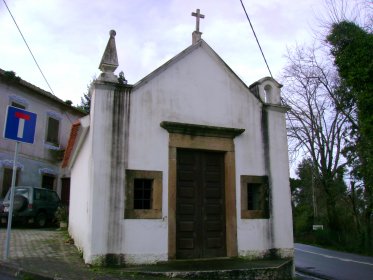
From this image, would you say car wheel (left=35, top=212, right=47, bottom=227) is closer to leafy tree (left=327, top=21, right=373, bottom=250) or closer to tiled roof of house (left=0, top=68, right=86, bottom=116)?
tiled roof of house (left=0, top=68, right=86, bottom=116)

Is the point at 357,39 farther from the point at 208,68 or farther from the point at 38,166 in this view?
the point at 38,166

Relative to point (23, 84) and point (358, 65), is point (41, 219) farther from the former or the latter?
point (358, 65)

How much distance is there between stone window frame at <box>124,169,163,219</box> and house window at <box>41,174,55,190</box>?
15874mm

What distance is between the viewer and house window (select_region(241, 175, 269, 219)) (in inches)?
392

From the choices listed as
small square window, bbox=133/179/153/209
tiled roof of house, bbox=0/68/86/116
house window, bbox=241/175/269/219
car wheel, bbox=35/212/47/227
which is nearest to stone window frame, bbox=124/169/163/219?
small square window, bbox=133/179/153/209

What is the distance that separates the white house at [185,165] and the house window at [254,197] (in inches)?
1.0

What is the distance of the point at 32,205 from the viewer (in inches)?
671

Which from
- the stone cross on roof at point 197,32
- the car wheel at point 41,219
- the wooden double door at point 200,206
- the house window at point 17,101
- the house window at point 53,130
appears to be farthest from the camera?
the house window at point 53,130

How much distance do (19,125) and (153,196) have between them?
3.14 meters

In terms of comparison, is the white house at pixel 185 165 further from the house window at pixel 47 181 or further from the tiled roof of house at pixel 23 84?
the house window at pixel 47 181

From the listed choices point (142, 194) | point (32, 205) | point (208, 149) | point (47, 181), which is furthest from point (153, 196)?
point (47, 181)

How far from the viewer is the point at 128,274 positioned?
25.5 ft

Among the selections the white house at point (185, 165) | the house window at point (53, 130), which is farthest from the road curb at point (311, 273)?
Result: the house window at point (53, 130)

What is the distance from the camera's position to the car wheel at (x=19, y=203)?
16.4 metres
